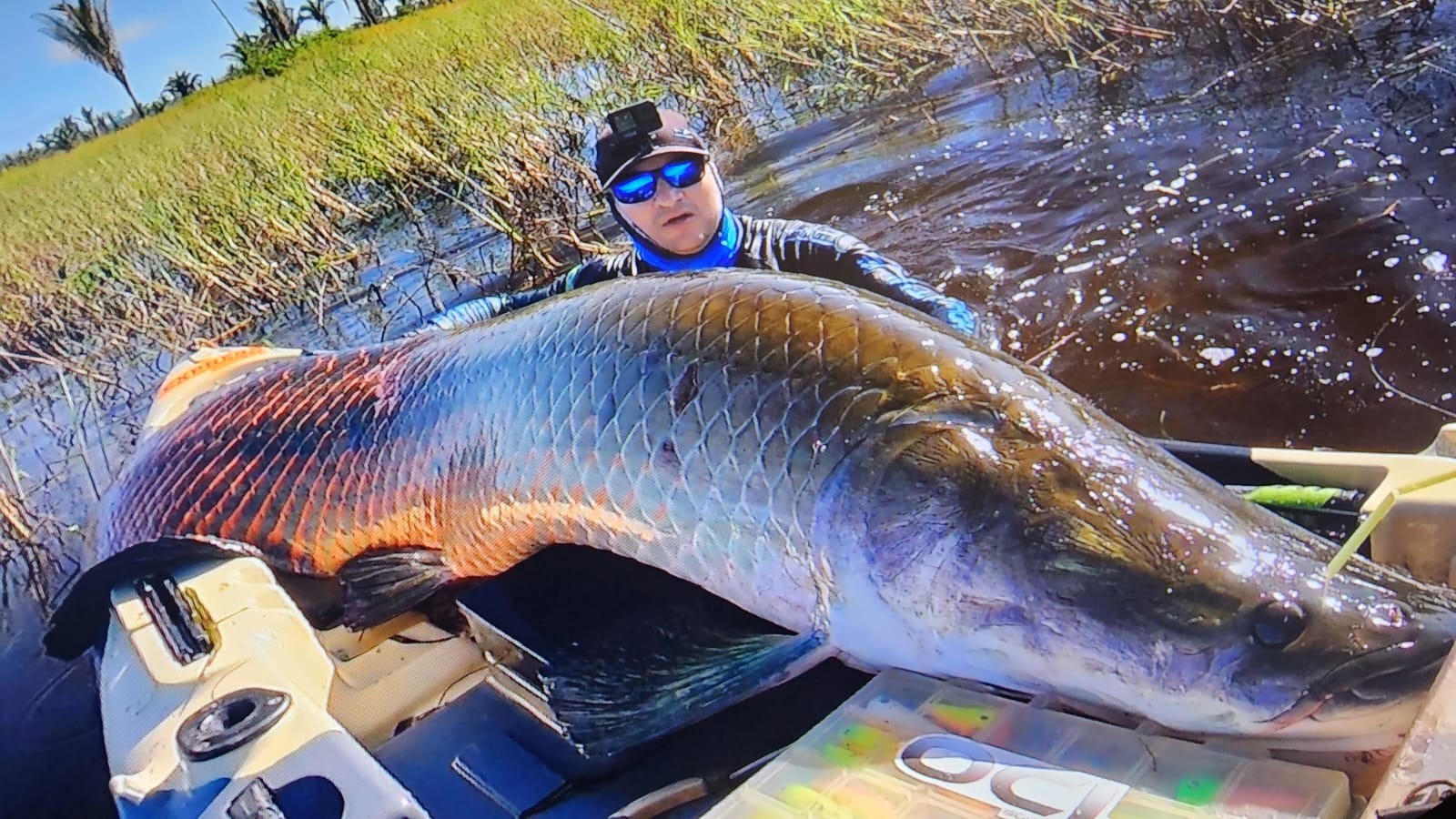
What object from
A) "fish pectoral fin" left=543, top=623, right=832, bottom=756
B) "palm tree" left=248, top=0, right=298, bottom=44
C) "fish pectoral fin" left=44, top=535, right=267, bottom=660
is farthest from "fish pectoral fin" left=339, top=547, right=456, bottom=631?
"palm tree" left=248, top=0, right=298, bottom=44

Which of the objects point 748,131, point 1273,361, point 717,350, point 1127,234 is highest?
point 748,131

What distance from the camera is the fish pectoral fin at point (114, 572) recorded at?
132 inches

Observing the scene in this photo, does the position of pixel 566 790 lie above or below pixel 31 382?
below

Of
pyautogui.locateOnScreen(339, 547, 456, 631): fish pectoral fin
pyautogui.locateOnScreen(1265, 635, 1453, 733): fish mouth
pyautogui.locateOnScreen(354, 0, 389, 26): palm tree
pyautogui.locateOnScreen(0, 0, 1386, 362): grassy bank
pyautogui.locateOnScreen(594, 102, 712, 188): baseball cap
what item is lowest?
pyautogui.locateOnScreen(1265, 635, 1453, 733): fish mouth

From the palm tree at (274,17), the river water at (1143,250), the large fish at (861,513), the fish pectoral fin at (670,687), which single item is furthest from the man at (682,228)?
the palm tree at (274,17)

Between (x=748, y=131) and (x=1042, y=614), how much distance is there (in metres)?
9.04

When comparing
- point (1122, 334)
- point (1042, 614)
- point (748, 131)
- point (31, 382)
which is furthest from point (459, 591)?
point (31, 382)

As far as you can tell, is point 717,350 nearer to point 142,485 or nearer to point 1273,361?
point 142,485

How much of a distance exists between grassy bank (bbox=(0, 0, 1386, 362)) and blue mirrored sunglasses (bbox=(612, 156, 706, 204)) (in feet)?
12.9

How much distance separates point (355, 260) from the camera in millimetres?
9656

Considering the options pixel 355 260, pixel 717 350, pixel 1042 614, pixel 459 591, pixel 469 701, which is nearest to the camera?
pixel 1042 614

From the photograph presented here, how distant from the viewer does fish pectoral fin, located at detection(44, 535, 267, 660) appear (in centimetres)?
335

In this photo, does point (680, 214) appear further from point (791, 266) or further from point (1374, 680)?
point (1374, 680)

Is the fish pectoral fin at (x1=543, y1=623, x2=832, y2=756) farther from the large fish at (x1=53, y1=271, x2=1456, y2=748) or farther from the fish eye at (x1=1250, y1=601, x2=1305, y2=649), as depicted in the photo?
the fish eye at (x1=1250, y1=601, x2=1305, y2=649)
